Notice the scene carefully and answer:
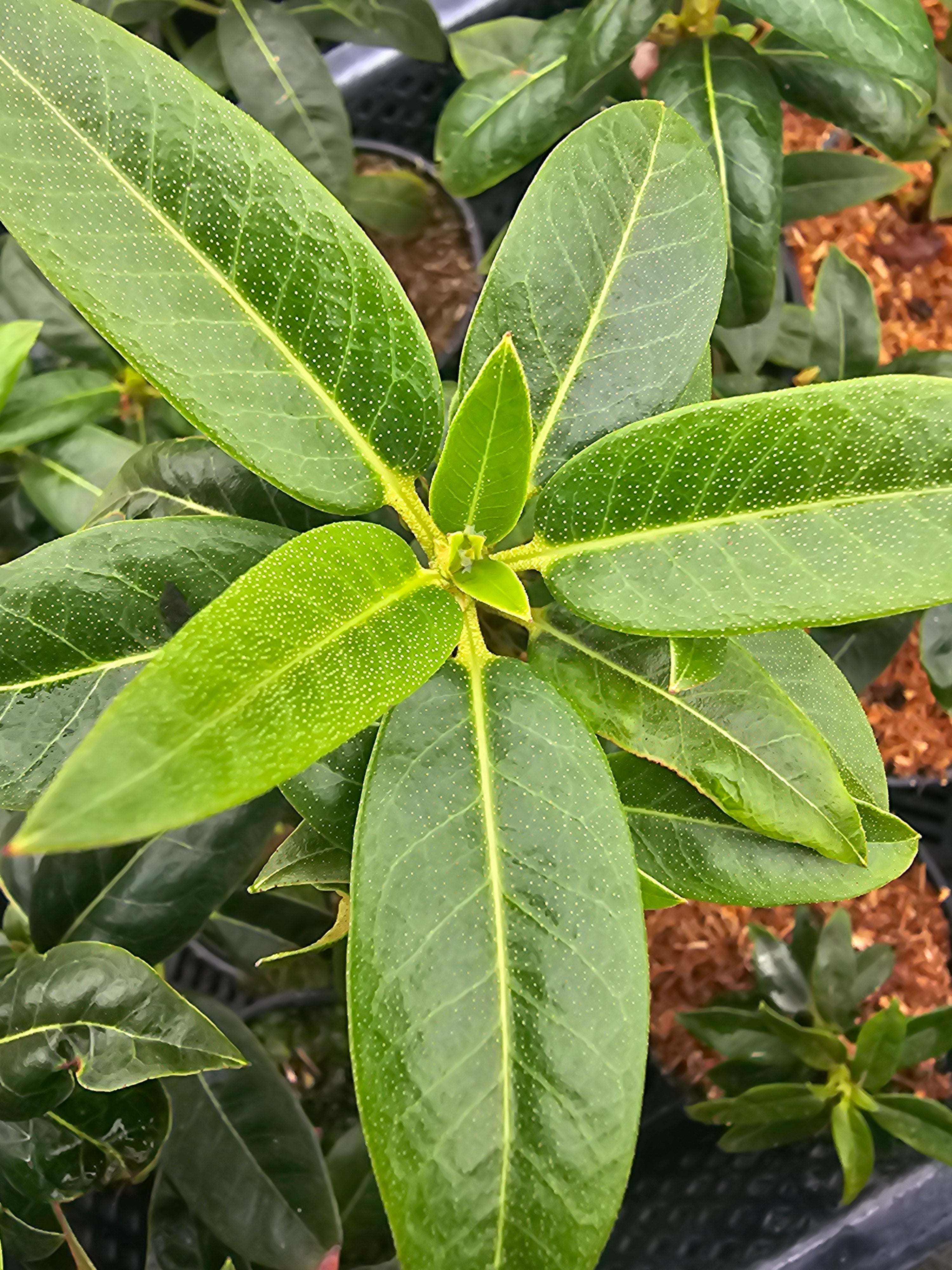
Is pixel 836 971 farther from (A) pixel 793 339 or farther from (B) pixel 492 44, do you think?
(B) pixel 492 44

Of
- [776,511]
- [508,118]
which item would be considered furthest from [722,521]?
[508,118]

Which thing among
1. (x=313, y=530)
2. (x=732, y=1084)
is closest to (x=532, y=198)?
(x=313, y=530)

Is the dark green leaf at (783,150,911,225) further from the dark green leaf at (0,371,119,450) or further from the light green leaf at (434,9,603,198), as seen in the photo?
the dark green leaf at (0,371,119,450)

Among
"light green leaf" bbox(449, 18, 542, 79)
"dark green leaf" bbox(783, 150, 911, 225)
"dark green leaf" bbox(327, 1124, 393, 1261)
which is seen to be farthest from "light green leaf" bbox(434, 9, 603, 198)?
"dark green leaf" bbox(327, 1124, 393, 1261)

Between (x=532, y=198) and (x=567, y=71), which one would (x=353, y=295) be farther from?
(x=567, y=71)

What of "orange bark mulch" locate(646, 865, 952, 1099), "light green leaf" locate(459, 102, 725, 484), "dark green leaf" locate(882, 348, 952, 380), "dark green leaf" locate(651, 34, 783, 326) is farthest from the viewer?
"orange bark mulch" locate(646, 865, 952, 1099)

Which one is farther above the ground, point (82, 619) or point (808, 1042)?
point (82, 619)

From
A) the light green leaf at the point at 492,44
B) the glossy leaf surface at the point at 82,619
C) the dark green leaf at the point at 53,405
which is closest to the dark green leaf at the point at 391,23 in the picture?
the light green leaf at the point at 492,44
